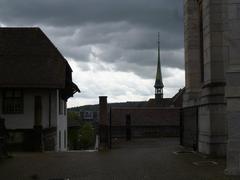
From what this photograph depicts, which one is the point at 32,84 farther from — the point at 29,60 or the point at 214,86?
the point at 214,86

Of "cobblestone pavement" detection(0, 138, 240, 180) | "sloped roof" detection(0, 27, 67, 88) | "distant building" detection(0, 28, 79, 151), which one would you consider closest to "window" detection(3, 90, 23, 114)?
"distant building" detection(0, 28, 79, 151)

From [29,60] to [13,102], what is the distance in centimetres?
325

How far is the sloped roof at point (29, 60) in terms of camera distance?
33906 millimetres

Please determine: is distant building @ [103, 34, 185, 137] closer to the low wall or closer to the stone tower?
the low wall

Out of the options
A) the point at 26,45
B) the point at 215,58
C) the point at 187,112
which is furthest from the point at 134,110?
the point at 215,58

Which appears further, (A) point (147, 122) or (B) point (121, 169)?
(A) point (147, 122)

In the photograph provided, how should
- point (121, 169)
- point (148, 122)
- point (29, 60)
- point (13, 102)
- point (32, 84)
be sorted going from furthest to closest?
1. point (148, 122)
2. point (29, 60)
3. point (13, 102)
4. point (32, 84)
5. point (121, 169)

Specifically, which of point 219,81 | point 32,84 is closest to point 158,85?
point 32,84

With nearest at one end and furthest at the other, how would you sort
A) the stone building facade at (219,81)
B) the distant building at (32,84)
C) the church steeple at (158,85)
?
1. the stone building facade at (219,81)
2. the distant building at (32,84)
3. the church steeple at (158,85)

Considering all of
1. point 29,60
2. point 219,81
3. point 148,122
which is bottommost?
point 148,122

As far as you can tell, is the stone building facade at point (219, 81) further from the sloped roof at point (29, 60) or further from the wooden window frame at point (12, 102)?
the wooden window frame at point (12, 102)

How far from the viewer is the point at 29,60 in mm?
36094

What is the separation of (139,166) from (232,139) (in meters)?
3.25

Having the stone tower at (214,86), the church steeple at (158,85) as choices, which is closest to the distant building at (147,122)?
the church steeple at (158,85)
